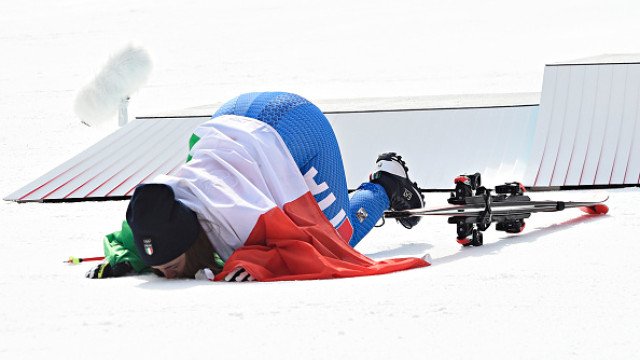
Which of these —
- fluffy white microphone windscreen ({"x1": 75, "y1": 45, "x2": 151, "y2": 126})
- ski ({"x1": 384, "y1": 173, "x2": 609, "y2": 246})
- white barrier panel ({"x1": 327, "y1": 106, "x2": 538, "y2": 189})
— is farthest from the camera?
fluffy white microphone windscreen ({"x1": 75, "y1": 45, "x2": 151, "y2": 126})

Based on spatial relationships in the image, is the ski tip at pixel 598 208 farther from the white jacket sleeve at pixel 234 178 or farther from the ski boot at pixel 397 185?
the white jacket sleeve at pixel 234 178

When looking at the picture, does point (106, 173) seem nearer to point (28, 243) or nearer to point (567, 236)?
point (28, 243)

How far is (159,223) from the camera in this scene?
8.88 feet

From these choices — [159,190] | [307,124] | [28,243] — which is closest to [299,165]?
[307,124]

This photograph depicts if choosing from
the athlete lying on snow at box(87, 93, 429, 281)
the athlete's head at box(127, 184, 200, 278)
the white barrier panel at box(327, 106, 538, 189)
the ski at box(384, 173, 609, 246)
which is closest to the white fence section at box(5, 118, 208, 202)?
the white barrier panel at box(327, 106, 538, 189)

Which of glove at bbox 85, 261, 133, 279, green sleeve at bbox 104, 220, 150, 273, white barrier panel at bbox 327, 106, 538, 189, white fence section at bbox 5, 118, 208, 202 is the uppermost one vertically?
green sleeve at bbox 104, 220, 150, 273

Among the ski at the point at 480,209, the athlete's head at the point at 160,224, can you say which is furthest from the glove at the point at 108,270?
the ski at the point at 480,209

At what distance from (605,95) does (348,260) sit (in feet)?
13.7

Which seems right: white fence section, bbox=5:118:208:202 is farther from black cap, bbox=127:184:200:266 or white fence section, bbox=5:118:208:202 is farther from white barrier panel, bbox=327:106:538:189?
black cap, bbox=127:184:200:266

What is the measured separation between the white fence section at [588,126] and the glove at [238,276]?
11.1ft

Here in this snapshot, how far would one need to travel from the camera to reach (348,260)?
120 inches

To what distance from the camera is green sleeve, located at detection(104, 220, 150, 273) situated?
3084mm

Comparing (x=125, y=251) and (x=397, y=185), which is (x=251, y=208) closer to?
(x=125, y=251)

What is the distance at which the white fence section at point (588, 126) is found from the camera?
5.86 meters
